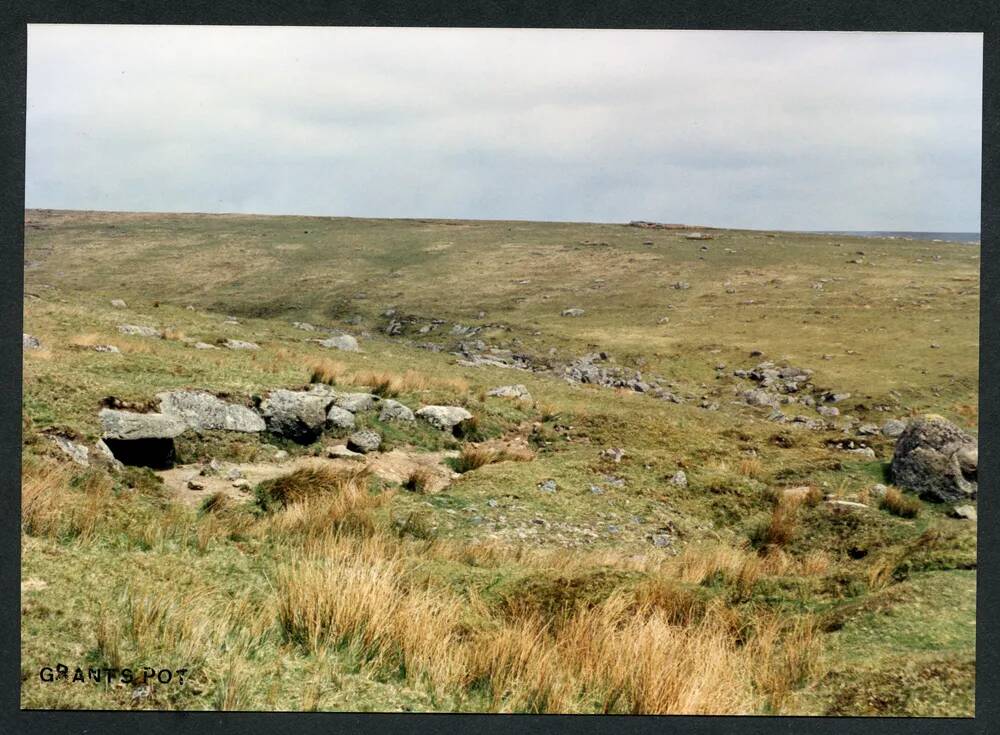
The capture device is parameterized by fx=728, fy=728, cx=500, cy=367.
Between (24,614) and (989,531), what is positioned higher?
(989,531)

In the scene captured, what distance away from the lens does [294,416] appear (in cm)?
1238

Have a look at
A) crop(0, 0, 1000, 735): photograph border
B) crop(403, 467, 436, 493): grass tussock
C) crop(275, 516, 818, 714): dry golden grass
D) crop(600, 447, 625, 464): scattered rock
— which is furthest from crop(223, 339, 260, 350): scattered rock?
crop(275, 516, 818, 714): dry golden grass

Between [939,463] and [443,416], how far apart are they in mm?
8771

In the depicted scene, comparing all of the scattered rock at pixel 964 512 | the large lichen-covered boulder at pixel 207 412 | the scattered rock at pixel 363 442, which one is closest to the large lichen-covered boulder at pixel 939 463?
the scattered rock at pixel 964 512

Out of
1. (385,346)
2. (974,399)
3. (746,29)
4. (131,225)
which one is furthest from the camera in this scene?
(131,225)

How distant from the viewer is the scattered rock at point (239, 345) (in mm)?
19933

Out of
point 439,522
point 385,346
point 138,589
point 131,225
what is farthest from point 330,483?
point 131,225

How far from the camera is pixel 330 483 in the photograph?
10.3 metres

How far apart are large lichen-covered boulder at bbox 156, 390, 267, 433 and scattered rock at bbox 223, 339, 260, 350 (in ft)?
26.0

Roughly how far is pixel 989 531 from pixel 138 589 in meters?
8.35

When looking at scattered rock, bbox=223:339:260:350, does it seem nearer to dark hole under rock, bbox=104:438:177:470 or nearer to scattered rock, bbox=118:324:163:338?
scattered rock, bbox=118:324:163:338

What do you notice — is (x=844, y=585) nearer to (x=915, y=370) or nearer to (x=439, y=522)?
(x=439, y=522)

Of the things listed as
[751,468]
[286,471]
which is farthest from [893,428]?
[286,471]

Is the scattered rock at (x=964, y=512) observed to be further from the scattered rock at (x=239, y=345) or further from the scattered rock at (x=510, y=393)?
the scattered rock at (x=239, y=345)
